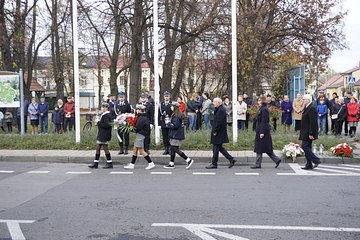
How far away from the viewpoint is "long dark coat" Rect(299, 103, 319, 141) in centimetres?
1104

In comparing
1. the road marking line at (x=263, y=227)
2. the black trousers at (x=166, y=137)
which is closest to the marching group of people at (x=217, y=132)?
the black trousers at (x=166, y=137)

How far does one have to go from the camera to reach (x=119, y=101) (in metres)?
14.4

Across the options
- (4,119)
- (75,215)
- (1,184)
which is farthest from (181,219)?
(4,119)

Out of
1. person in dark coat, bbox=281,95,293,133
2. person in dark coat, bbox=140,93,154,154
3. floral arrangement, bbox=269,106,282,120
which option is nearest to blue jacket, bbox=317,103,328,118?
person in dark coat, bbox=281,95,293,133

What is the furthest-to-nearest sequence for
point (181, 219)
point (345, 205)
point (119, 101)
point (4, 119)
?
point (4, 119) → point (119, 101) → point (345, 205) → point (181, 219)

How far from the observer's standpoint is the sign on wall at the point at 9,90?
701 inches

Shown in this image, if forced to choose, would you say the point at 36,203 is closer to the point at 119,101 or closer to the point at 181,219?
the point at 181,219

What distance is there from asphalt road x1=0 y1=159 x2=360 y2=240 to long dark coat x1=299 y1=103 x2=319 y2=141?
3.13 feet

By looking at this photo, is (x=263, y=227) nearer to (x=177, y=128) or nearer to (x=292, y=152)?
(x=177, y=128)

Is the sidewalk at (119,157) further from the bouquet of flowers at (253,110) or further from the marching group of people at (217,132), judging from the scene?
the bouquet of flowers at (253,110)

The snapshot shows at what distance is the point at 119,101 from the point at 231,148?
13.2 ft

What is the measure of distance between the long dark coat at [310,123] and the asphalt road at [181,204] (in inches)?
37.6

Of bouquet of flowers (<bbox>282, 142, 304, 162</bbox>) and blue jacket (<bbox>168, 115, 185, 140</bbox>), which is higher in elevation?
blue jacket (<bbox>168, 115, 185, 140</bbox>)

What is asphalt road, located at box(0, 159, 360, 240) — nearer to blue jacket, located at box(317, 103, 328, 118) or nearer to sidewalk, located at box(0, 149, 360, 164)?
sidewalk, located at box(0, 149, 360, 164)
